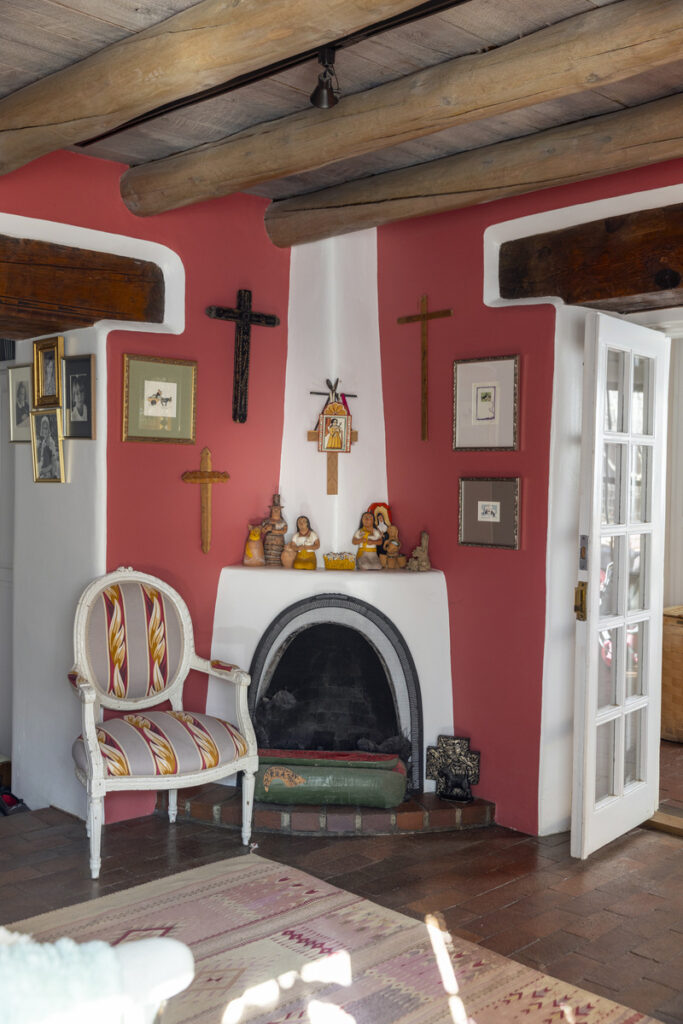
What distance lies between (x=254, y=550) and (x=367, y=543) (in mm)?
538

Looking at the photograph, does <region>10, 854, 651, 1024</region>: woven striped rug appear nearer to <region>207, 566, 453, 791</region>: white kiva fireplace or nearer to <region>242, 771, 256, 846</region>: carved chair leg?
<region>242, 771, 256, 846</region>: carved chair leg

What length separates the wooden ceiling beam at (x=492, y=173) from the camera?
11.1 ft

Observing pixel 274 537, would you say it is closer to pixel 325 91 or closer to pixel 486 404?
pixel 486 404

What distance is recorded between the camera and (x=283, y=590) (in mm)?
4430

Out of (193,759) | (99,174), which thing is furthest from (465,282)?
(193,759)

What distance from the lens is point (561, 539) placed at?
4.05 meters

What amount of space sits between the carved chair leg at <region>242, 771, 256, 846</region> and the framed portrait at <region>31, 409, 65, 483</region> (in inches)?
61.4

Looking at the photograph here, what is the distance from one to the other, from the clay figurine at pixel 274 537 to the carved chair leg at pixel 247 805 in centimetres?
109

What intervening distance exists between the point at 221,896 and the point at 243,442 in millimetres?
2070

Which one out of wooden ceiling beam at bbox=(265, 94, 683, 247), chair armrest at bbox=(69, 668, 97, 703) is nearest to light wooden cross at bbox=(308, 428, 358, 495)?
wooden ceiling beam at bbox=(265, 94, 683, 247)

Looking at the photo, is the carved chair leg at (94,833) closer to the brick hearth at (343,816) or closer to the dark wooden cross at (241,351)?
the brick hearth at (343,816)

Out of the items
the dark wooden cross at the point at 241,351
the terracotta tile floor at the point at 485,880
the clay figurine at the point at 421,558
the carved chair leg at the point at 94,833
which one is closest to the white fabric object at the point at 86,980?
the terracotta tile floor at the point at 485,880

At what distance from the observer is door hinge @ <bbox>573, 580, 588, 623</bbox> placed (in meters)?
3.80

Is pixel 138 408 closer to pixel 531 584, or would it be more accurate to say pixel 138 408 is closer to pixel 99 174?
pixel 99 174
